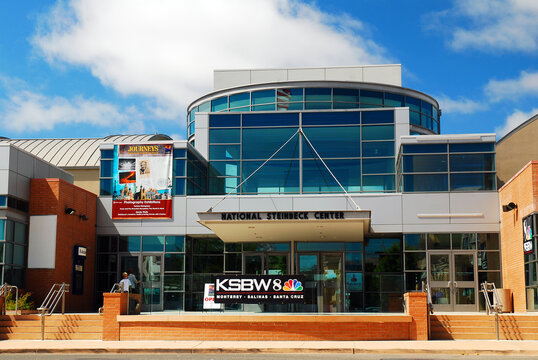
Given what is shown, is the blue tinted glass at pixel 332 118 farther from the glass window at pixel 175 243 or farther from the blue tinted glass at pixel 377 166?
the glass window at pixel 175 243

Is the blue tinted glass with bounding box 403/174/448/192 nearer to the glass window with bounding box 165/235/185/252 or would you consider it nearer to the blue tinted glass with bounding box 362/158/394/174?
the blue tinted glass with bounding box 362/158/394/174

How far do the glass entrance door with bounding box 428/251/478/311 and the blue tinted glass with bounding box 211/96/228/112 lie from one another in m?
16.2

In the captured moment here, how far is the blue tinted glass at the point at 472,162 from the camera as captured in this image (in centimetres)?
3031

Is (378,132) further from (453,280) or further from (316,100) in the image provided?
(453,280)

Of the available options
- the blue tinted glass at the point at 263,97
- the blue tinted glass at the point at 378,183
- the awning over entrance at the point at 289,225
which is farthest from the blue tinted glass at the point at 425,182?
the blue tinted glass at the point at 263,97

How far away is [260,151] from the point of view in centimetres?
3422

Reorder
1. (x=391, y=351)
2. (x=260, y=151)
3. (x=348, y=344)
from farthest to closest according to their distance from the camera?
(x=260, y=151), (x=348, y=344), (x=391, y=351)

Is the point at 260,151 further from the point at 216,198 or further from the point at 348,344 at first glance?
the point at 348,344

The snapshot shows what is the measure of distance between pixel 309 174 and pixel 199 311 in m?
12.2

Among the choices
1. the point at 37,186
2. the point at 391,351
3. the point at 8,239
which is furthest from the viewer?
the point at 37,186

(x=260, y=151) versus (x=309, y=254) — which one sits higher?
(x=260, y=151)

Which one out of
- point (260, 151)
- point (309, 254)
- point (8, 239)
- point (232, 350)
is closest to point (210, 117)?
point (260, 151)

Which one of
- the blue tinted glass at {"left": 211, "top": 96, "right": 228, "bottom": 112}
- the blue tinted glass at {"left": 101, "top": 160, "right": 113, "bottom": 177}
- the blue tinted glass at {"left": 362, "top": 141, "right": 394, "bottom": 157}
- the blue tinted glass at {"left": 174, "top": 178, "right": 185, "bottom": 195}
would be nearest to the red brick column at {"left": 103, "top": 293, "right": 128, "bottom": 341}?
the blue tinted glass at {"left": 174, "top": 178, "right": 185, "bottom": 195}

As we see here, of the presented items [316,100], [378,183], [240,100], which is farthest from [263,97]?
[378,183]
